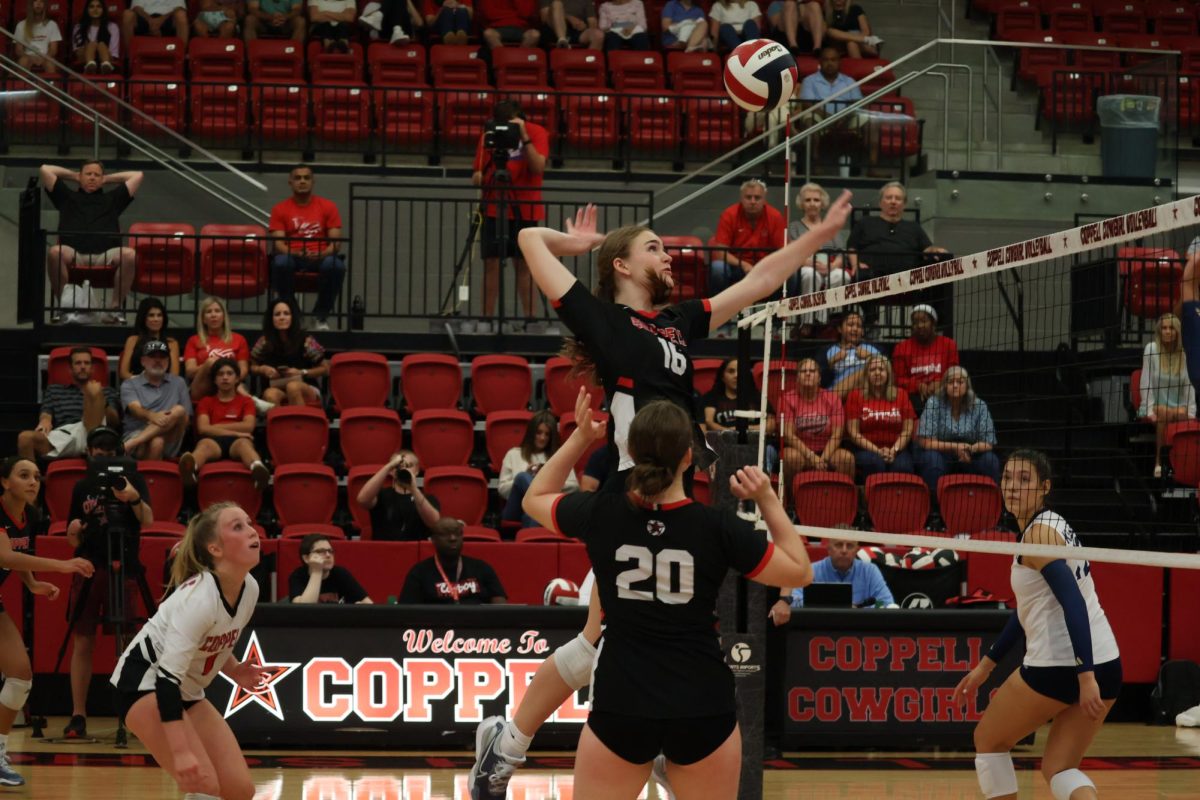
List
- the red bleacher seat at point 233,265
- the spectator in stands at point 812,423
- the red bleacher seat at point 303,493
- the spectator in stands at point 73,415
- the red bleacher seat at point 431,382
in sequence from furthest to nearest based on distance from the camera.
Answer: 1. the red bleacher seat at point 233,265
2. the red bleacher seat at point 431,382
3. the spectator in stands at point 73,415
4. the red bleacher seat at point 303,493
5. the spectator in stands at point 812,423

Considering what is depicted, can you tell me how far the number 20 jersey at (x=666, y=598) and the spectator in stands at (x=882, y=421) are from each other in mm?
5801

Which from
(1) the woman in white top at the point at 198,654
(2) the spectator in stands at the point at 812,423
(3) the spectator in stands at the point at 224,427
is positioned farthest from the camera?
(3) the spectator in stands at the point at 224,427

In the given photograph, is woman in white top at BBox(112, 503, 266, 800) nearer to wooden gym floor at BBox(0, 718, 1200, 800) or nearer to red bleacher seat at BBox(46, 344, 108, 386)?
wooden gym floor at BBox(0, 718, 1200, 800)

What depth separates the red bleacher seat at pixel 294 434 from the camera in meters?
12.2

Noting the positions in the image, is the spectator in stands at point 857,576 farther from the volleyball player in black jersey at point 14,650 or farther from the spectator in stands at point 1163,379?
the volleyball player in black jersey at point 14,650

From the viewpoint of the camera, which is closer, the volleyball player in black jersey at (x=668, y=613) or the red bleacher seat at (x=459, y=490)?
the volleyball player in black jersey at (x=668, y=613)

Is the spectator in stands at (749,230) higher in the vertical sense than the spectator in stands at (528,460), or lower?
higher

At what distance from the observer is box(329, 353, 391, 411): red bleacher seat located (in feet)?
42.7

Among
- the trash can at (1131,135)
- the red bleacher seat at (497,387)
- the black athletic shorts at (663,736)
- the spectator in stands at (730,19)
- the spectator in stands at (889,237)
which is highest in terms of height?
the spectator in stands at (730,19)

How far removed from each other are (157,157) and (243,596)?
10.6 m

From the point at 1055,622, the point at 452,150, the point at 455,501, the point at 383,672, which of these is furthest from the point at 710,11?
the point at 1055,622

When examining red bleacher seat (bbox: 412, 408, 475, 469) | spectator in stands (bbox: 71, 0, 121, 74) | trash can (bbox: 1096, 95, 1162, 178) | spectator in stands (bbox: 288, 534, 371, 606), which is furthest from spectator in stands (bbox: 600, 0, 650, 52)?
spectator in stands (bbox: 288, 534, 371, 606)

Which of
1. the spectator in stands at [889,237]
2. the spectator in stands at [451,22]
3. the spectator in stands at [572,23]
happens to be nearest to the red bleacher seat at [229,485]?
the spectator in stands at [889,237]

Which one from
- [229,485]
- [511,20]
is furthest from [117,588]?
[511,20]
